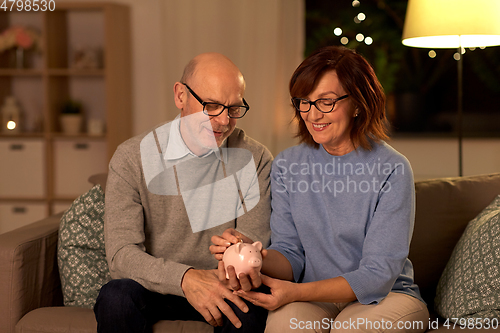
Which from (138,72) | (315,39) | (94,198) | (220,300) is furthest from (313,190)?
(138,72)

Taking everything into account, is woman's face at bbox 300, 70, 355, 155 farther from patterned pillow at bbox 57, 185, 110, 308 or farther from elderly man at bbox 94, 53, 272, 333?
patterned pillow at bbox 57, 185, 110, 308

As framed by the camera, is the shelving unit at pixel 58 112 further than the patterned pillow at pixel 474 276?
Yes

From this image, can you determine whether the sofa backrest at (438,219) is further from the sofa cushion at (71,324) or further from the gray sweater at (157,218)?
the sofa cushion at (71,324)

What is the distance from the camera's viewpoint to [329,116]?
1.32 m

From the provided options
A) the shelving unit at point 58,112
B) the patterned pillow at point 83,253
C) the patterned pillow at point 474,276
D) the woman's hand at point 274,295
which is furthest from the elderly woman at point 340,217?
the shelving unit at point 58,112

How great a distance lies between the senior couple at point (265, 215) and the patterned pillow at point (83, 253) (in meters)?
0.21

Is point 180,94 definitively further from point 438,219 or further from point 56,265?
point 438,219

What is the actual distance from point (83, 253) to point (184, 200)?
0.40m

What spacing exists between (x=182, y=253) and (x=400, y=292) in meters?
0.66

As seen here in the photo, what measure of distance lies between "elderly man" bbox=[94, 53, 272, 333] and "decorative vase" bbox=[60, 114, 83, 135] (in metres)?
1.99

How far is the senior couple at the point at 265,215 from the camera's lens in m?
1.22

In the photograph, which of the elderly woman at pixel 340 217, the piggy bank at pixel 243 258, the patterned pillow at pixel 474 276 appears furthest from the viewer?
the patterned pillow at pixel 474 276

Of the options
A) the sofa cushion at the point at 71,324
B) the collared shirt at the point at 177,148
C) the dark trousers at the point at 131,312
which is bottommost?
the sofa cushion at the point at 71,324

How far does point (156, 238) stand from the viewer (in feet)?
4.77
